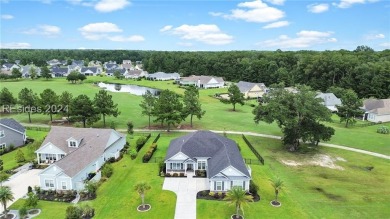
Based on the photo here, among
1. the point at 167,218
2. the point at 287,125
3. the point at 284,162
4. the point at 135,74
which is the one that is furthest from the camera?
the point at 135,74

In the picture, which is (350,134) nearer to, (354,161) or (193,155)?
(354,161)

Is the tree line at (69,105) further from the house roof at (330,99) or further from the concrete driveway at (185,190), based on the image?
the house roof at (330,99)

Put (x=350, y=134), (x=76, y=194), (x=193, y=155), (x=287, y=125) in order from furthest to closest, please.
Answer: (x=350, y=134)
(x=287, y=125)
(x=193, y=155)
(x=76, y=194)

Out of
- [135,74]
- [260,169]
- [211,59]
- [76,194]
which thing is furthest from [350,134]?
[135,74]

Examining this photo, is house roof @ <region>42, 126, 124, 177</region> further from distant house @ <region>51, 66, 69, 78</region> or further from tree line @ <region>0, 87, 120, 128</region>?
distant house @ <region>51, 66, 69, 78</region>

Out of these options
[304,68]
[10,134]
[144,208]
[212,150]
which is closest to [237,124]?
[212,150]

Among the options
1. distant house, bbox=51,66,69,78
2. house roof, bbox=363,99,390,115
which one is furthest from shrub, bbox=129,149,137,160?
distant house, bbox=51,66,69,78
